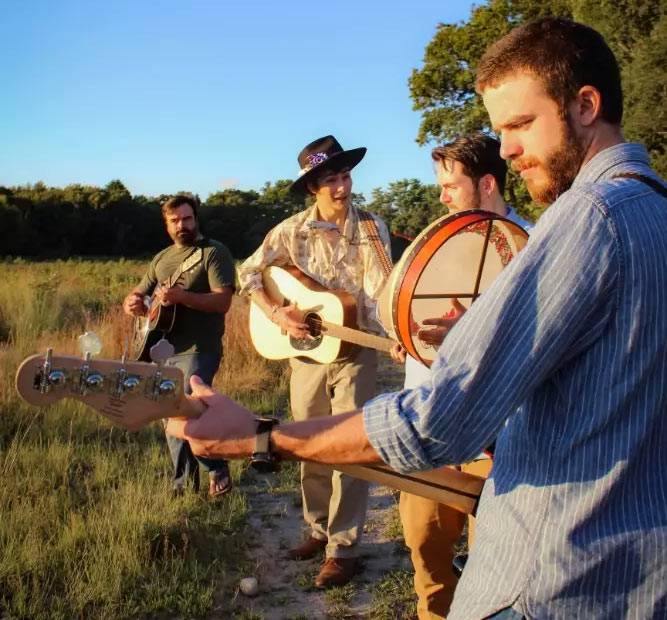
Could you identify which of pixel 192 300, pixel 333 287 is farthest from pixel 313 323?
pixel 192 300

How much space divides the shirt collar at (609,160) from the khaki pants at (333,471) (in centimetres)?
289

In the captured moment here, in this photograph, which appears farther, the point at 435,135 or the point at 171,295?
the point at 435,135

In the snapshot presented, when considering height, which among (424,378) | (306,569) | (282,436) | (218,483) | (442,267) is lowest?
(306,569)

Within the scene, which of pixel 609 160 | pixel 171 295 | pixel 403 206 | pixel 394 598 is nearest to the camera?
pixel 609 160

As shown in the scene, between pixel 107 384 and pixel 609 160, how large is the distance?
1225 millimetres

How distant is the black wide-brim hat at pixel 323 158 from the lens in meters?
4.45

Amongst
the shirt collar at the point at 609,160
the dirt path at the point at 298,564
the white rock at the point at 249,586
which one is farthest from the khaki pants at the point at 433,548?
the shirt collar at the point at 609,160

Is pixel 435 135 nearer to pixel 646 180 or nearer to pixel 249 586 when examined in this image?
pixel 249 586

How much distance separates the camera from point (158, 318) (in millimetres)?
5027

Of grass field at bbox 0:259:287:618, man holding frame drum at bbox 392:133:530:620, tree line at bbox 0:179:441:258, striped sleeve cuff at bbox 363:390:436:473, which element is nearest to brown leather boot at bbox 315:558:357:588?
grass field at bbox 0:259:287:618

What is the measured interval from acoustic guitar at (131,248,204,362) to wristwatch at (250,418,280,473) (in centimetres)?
356

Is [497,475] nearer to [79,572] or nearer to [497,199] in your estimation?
[497,199]

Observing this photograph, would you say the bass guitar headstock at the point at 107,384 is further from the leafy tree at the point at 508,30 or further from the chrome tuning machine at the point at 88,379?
the leafy tree at the point at 508,30

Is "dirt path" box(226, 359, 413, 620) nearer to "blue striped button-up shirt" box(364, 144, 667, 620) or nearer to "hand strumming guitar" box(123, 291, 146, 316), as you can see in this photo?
"hand strumming guitar" box(123, 291, 146, 316)
